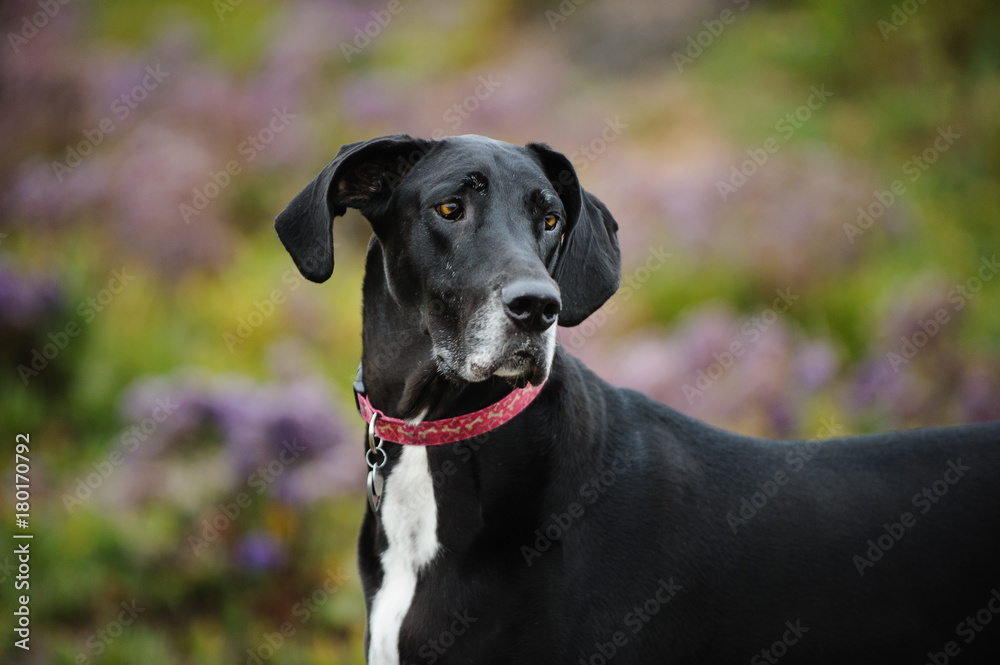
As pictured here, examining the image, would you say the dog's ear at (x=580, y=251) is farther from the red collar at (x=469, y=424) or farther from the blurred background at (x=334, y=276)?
the blurred background at (x=334, y=276)

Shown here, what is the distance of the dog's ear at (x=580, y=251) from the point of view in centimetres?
235

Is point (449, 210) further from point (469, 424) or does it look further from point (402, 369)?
point (469, 424)

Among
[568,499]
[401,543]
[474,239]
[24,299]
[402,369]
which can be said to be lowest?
[24,299]

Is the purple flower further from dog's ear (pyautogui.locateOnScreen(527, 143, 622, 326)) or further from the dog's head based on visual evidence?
dog's ear (pyautogui.locateOnScreen(527, 143, 622, 326))

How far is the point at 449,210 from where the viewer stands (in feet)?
7.45

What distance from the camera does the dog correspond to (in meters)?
2.09

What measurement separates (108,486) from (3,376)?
1.28 m

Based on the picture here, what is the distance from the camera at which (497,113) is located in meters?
8.63

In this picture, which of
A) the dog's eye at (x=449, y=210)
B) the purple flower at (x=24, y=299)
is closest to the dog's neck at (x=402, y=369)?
the dog's eye at (x=449, y=210)

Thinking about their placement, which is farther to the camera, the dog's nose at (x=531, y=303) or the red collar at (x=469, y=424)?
the red collar at (x=469, y=424)

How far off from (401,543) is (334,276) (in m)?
4.84

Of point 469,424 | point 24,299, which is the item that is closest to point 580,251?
point 469,424

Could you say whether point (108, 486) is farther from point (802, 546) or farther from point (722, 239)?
A: point (722, 239)

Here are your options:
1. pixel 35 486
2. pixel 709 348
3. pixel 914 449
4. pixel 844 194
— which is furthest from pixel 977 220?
pixel 35 486
